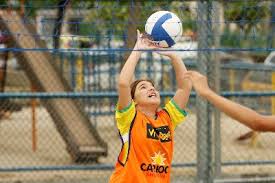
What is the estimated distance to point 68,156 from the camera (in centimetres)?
1009

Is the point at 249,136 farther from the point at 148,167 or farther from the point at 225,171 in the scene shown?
the point at 148,167

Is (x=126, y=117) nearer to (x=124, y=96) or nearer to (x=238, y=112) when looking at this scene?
(x=124, y=96)

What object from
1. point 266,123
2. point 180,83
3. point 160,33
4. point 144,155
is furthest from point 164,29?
point 266,123

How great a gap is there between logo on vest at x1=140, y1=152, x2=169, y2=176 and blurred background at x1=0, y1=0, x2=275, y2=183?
64.5 inches

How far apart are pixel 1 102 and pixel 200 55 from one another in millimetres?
4118

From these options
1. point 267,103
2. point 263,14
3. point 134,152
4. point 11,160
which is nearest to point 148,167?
point 134,152

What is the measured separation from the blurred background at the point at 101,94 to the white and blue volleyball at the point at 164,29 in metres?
1.16

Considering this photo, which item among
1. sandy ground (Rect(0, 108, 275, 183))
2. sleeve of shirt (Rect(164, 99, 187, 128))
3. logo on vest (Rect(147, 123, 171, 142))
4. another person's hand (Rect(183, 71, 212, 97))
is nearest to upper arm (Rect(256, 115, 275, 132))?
another person's hand (Rect(183, 71, 212, 97))

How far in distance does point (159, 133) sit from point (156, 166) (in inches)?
8.7

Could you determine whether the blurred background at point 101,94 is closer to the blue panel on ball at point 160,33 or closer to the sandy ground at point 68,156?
the sandy ground at point 68,156

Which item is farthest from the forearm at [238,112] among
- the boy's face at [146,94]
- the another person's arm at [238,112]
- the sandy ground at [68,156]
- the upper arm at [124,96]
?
the sandy ground at [68,156]

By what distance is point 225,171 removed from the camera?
30.8ft

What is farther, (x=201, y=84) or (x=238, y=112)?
(x=201, y=84)

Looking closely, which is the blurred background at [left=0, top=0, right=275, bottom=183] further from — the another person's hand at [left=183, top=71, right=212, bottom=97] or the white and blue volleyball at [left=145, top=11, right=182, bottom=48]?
the another person's hand at [left=183, top=71, right=212, bottom=97]
